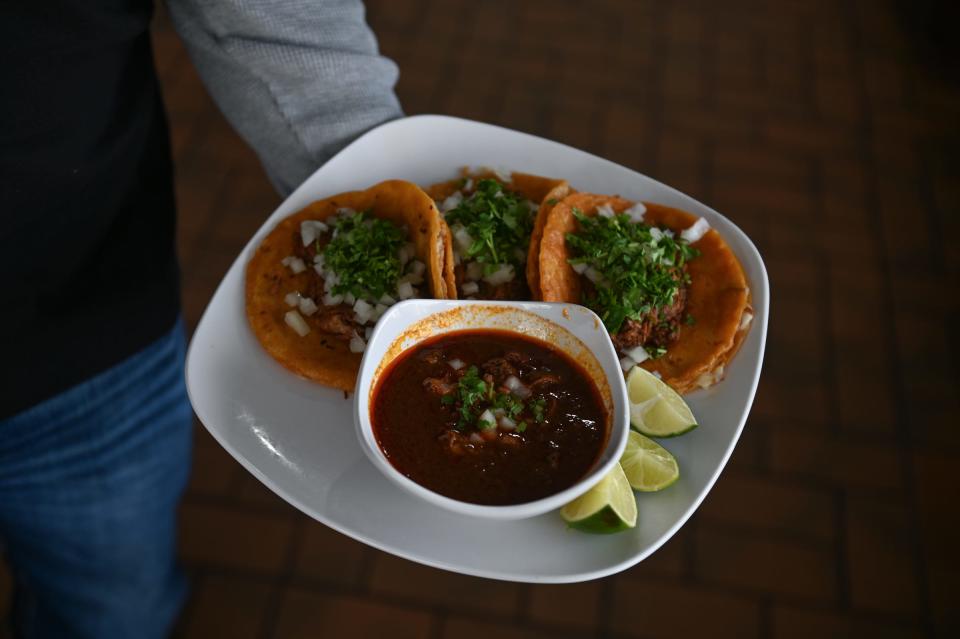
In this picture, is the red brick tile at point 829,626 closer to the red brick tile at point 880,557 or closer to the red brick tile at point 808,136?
the red brick tile at point 880,557

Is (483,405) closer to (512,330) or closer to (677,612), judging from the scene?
(512,330)

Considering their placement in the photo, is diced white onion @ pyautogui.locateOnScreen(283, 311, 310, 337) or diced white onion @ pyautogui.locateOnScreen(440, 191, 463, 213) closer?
diced white onion @ pyautogui.locateOnScreen(283, 311, 310, 337)

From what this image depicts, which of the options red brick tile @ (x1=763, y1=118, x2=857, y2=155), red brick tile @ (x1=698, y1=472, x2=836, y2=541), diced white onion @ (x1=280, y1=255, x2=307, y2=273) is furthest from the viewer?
red brick tile @ (x1=763, y1=118, x2=857, y2=155)

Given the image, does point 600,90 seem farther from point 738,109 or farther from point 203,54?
point 203,54

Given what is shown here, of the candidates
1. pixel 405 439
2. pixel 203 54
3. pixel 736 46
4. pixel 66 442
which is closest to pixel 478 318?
pixel 405 439

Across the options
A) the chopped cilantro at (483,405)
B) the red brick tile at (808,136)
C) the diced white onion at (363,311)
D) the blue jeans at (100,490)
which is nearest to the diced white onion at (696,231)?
the chopped cilantro at (483,405)

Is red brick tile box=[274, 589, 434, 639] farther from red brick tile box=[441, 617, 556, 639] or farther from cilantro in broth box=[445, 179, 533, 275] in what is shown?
cilantro in broth box=[445, 179, 533, 275]

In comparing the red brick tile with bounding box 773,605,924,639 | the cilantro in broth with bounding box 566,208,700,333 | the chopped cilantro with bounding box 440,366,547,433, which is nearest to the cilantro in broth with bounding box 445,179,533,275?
the cilantro in broth with bounding box 566,208,700,333

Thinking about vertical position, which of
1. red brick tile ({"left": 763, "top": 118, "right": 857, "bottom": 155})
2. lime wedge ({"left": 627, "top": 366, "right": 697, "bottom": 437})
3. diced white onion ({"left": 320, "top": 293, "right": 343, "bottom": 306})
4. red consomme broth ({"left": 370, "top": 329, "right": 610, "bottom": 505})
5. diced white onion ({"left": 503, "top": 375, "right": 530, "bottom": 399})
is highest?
diced white onion ({"left": 503, "top": 375, "right": 530, "bottom": 399})
